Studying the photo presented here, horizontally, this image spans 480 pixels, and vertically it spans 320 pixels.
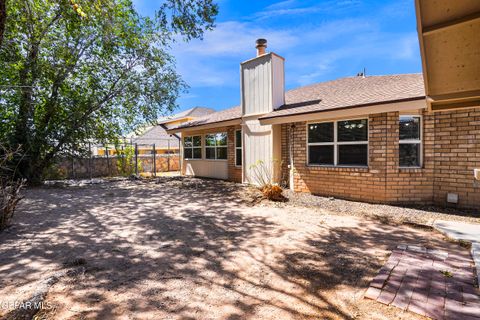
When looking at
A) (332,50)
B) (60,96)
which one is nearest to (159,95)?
(60,96)

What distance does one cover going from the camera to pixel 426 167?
6.71 m

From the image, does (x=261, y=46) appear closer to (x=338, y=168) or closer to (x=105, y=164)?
(x=338, y=168)

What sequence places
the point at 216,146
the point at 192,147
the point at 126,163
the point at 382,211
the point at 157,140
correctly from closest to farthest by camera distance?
1. the point at 382,211
2. the point at 216,146
3. the point at 192,147
4. the point at 126,163
5. the point at 157,140

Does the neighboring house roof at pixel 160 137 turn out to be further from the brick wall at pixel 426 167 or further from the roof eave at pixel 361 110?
the brick wall at pixel 426 167

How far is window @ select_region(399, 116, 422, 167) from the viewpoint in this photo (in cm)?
681

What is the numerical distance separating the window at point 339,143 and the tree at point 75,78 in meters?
4.91

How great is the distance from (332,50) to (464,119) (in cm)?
1076

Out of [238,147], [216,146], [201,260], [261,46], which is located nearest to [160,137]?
[216,146]

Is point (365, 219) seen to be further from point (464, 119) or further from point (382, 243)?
point (464, 119)

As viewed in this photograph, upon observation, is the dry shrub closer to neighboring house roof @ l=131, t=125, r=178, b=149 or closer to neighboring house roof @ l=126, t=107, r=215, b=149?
neighboring house roof @ l=126, t=107, r=215, b=149

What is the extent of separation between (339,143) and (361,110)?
131cm

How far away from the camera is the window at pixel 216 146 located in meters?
13.1

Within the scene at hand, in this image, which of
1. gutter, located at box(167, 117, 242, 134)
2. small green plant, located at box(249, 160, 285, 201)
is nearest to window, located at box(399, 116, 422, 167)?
small green plant, located at box(249, 160, 285, 201)

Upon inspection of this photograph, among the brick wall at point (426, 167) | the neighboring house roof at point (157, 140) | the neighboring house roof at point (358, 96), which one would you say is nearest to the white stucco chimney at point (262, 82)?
the neighboring house roof at point (358, 96)
